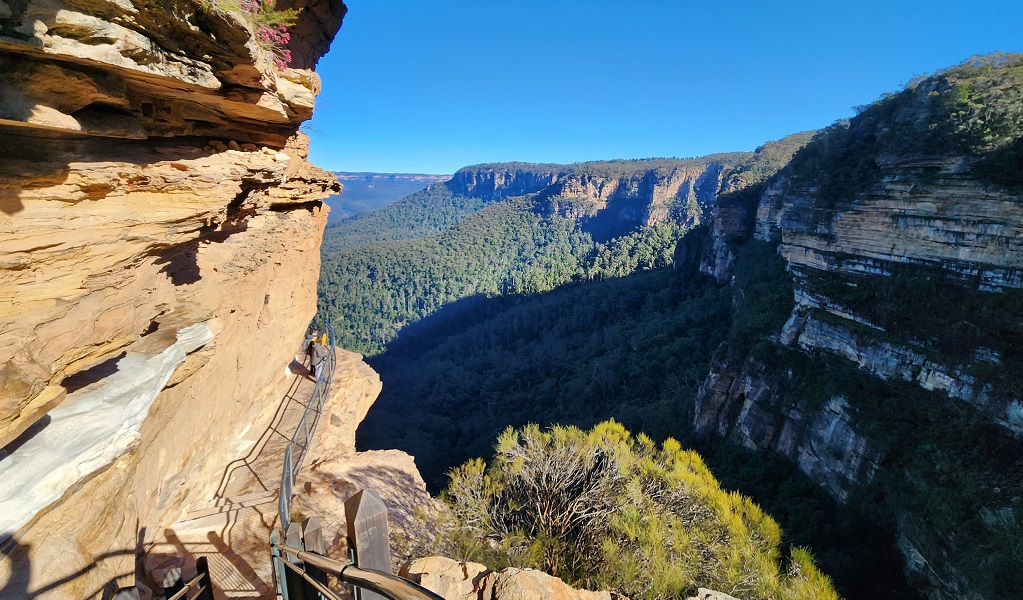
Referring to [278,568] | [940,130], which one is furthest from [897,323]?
[278,568]

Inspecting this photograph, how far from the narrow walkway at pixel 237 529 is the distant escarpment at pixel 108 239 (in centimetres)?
38

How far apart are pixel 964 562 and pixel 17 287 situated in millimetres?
16709

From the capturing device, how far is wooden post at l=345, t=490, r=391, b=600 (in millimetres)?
2223

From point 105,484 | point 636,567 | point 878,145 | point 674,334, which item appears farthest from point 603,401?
point 105,484

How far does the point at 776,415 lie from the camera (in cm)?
1844

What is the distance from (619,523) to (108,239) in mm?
6497

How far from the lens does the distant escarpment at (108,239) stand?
242 cm

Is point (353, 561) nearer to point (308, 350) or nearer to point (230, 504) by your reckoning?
point (230, 504)

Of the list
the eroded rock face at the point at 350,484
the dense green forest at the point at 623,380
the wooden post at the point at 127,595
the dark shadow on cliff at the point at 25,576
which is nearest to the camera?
the wooden post at the point at 127,595

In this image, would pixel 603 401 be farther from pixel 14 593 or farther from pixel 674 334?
pixel 14 593

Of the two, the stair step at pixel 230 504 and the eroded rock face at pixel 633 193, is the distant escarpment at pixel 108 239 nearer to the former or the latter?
the stair step at pixel 230 504

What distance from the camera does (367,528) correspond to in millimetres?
2273

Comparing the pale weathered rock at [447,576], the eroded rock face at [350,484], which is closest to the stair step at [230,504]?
the eroded rock face at [350,484]

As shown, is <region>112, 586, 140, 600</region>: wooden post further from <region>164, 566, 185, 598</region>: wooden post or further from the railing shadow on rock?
the railing shadow on rock
